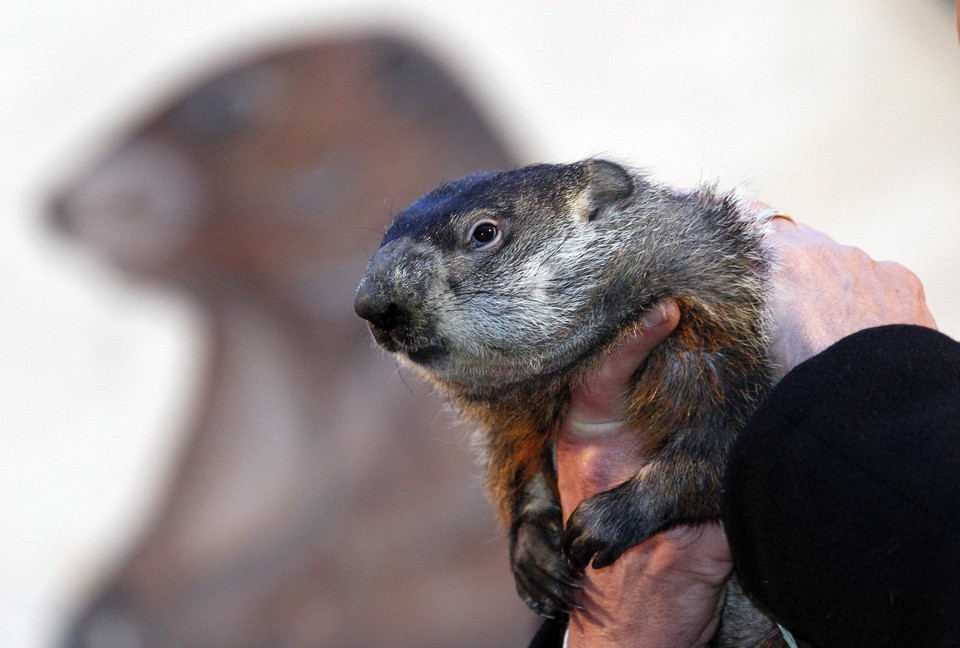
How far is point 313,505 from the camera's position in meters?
2.96

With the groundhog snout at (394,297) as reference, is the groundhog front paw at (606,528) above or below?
below

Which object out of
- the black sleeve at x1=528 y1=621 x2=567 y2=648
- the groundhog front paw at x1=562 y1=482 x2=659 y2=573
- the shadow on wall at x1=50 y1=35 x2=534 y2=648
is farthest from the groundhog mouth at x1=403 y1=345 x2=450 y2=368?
the shadow on wall at x1=50 y1=35 x2=534 y2=648

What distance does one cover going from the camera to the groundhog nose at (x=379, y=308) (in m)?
1.27

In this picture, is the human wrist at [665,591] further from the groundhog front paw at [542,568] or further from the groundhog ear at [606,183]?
the groundhog ear at [606,183]

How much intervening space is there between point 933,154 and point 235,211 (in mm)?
2789

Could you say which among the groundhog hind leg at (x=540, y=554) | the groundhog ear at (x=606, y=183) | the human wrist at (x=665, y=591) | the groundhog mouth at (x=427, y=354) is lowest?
the human wrist at (x=665, y=591)

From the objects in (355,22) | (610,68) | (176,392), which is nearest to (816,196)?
(610,68)

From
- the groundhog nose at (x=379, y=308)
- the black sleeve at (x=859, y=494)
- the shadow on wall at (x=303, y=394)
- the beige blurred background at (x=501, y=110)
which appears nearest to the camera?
the black sleeve at (x=859, y=494)

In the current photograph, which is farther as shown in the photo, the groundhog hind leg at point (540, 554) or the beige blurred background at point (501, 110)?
the beige blurred background at point (501, 110)

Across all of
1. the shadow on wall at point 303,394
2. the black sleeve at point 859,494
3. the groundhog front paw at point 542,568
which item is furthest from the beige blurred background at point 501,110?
the black sleeve at point 859,494

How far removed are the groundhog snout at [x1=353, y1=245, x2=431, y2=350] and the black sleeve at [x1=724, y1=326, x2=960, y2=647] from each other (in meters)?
0.44

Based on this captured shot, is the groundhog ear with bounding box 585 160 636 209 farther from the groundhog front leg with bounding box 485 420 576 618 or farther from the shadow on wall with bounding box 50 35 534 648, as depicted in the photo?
the shadow on wall with bounding box 50 35 534 648

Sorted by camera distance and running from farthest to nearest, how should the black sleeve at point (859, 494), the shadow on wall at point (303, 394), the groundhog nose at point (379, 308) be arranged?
the shadow on wall at point (303, 394) → the groundhog nose at point (379, 308) → the black sleeve at point (859, 494)

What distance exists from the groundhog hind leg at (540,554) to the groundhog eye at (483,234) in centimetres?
44
